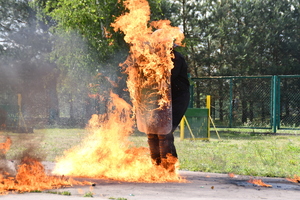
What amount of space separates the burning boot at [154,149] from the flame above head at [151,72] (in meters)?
0.14

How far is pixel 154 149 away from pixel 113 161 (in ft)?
2.07

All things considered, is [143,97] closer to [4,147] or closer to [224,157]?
[4,147]

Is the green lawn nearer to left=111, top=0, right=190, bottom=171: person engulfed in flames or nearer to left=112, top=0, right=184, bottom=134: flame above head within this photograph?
left=111, top=0, right=190, bottom=171: person engulfed in flames

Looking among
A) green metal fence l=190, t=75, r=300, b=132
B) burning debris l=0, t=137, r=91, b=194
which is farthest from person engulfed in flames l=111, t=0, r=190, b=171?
green metal fence l=190, t=75, r=300, b=132

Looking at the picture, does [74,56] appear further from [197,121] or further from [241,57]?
[241,57]

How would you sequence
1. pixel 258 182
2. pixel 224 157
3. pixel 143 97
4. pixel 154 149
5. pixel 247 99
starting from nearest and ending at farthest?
pixel 258 182 → pixel 143 97 → pixel 154 149 → pixel 224 157 → pixel 247 99

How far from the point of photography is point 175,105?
6.00 m

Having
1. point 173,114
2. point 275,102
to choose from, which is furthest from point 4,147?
point 275,102

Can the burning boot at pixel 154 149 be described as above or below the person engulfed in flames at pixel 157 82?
below

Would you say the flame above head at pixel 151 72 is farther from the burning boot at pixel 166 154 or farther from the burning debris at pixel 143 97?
the burning boot at pixel 166 154

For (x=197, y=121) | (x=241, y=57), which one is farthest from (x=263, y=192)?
(x=241, y=57)

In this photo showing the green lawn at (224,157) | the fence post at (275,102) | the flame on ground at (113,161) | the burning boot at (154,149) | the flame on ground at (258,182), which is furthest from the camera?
the fence post at (275,102)

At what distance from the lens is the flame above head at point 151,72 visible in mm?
5805

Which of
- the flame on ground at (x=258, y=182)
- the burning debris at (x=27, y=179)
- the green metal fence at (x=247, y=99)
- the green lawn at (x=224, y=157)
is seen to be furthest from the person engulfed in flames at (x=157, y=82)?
the green metal fence at (x=247, y=99)
